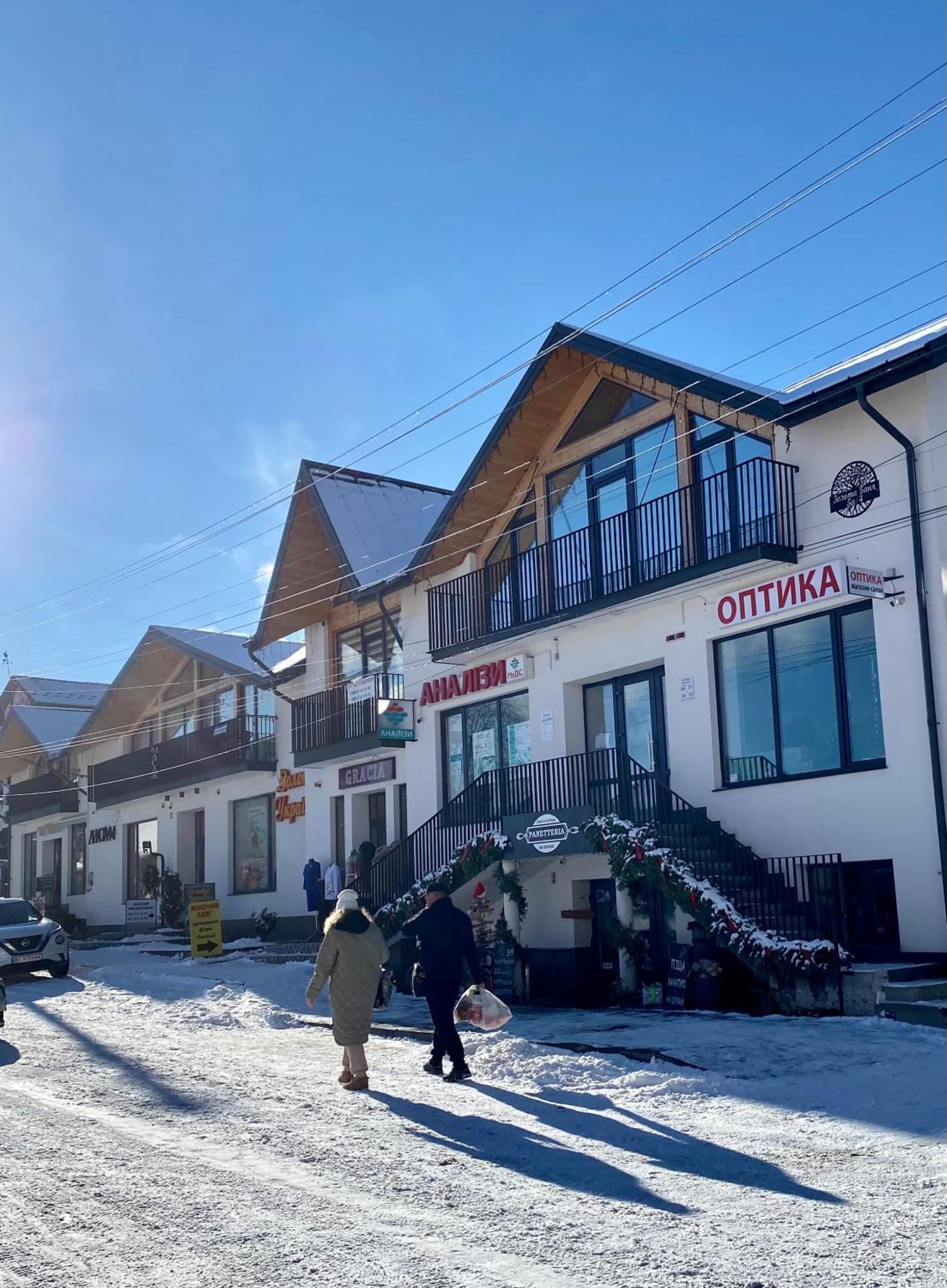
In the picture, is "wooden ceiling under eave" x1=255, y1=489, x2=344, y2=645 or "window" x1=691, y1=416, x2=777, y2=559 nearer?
"window" x1=691, y1=416, x2=777, y2=559

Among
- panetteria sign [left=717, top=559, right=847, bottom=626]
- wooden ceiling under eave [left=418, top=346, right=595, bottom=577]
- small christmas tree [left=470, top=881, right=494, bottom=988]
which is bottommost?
small christmas tree [left=470, top=881, right=494, bottom=988]

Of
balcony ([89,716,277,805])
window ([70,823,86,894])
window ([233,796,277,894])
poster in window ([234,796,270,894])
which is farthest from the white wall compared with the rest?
window ([70,823,86,894])

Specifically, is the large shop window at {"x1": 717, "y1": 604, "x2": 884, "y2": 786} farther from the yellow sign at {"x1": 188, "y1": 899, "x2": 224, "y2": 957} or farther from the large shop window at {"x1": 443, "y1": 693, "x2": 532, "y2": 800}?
the yellow sign at {"x1": 188, "y1": 899, "x2": 224, "y2": 957}

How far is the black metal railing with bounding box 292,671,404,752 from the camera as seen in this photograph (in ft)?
81.2

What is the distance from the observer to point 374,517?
88.6 feet

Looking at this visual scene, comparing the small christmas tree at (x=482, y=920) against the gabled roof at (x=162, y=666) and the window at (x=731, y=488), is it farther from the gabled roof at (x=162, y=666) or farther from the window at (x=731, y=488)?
the gabled roof at (x=162, y=666)

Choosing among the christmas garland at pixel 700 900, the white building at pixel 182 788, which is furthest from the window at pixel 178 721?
the christmas garland at pixel 700 900

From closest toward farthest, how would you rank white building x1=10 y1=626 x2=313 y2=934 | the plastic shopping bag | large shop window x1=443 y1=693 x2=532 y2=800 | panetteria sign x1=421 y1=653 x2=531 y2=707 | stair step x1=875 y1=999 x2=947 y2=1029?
the plastic shopping bag, stair step x1=875 y1=999 x2=947 y2=1029, panetteria sign x1=421 y1=653 x2=531 y2=707, large shop window x1=443 y1=693 x2=532 y2=800, white building x1=10 y1=626 x2=313 y2=934

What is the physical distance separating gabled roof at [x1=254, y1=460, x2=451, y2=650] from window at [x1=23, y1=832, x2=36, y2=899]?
80.1 ft

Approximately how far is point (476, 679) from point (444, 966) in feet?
38.9

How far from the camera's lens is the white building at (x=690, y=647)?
1495 centimetres

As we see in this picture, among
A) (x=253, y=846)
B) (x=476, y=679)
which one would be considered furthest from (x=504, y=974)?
(x=253, y=846)

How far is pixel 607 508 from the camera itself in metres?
20.3

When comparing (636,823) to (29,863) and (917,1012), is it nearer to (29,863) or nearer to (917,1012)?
(917,1012)
